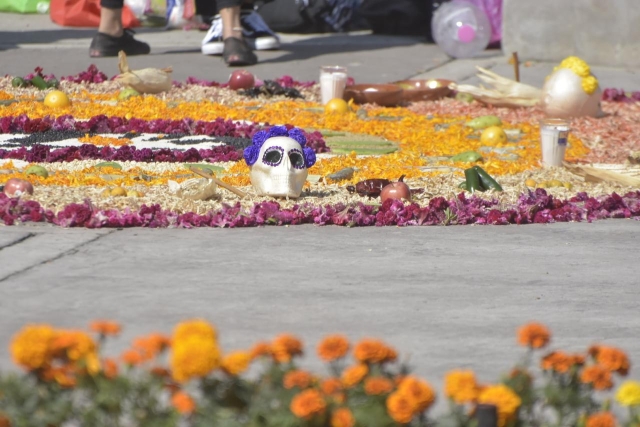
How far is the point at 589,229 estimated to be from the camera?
545cm

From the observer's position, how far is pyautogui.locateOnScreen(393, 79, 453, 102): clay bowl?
9.72 m

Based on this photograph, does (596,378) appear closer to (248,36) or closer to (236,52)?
(236,52)

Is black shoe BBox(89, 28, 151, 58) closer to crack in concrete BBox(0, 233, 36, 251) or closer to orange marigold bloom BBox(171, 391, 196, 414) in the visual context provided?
crack in concrete BBox(0, 233, 36, 251)

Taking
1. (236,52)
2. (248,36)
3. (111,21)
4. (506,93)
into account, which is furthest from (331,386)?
(248,36)

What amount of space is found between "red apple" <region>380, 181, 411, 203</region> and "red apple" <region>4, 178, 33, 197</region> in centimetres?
173

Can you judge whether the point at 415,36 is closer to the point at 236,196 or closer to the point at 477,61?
the point at 477,61

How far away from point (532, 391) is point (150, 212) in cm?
297

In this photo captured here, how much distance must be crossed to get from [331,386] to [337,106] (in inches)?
253

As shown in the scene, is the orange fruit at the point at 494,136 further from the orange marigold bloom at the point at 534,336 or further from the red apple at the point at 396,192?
the orange marigold bloom at the point at 534,336

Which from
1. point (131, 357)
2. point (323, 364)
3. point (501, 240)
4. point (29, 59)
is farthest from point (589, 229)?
point (29, 59)

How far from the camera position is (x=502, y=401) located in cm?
244

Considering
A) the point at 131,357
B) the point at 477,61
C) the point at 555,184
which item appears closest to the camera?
the point at 131,357

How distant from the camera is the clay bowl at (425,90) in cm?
972

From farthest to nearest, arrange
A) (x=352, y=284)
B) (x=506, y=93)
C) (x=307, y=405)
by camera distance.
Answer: (x=506, y=93) → (x=352, y=284) → (x=307, y=405)
